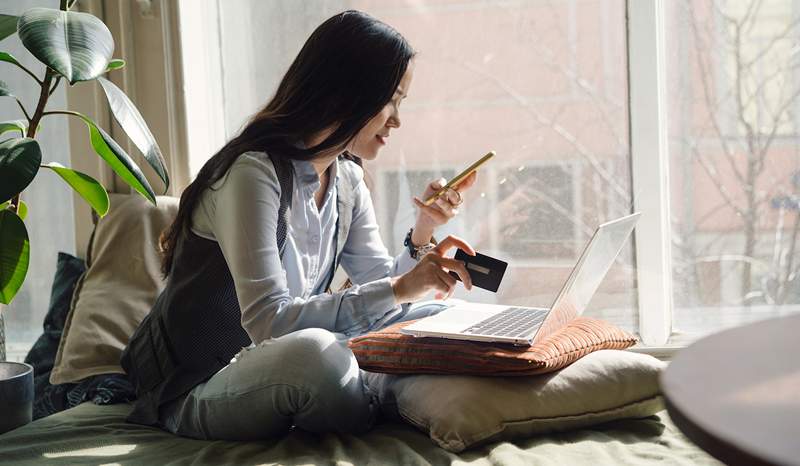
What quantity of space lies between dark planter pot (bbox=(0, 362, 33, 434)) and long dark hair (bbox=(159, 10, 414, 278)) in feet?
1.24

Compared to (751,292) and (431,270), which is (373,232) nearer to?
(431,270)

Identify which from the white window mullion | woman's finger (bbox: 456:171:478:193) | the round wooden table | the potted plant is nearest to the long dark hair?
the potted plant

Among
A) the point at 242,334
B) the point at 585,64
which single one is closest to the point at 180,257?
the point at 242,334

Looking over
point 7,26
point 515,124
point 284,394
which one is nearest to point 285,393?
point 284,394

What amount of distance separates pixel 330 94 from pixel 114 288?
2.35 ft

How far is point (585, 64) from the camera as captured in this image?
2059 mm

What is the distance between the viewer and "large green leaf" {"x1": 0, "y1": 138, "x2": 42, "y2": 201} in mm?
1416

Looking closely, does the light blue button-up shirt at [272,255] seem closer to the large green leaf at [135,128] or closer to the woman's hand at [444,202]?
the large green leaf at [135,128]

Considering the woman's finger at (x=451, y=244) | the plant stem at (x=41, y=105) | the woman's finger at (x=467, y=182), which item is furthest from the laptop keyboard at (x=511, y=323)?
the plant stem at (x=41, y=105)

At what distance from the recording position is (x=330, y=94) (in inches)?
63.4

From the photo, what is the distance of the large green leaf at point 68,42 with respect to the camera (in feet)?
4.35

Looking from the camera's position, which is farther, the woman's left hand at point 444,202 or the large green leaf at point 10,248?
the woman's left hand at point 444,202

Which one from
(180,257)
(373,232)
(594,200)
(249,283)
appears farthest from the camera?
(594,200)

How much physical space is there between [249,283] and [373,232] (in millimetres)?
522
